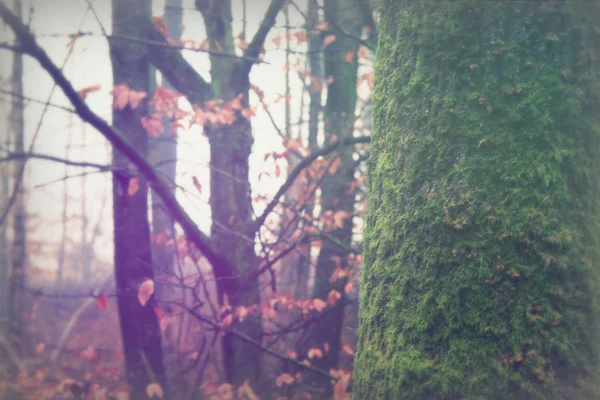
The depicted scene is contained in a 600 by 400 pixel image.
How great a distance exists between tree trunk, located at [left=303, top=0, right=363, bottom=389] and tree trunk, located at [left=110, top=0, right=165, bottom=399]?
2.31 meters

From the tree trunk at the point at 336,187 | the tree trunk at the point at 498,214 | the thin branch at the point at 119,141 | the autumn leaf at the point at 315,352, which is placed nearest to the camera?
the tree trunk at the point at 498,214

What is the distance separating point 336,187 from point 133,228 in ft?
9.89

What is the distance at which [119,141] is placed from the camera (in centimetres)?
372

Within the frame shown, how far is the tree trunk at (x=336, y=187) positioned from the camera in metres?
6.02

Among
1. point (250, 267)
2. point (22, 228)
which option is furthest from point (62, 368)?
point (250, 267)

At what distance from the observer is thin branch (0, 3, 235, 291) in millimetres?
2927

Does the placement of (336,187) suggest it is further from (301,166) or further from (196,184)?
(196,184)

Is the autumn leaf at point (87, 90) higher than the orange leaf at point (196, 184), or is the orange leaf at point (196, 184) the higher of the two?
the autumn leaf at point (87, 90)

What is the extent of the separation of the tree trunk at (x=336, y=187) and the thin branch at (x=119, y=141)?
188 cm

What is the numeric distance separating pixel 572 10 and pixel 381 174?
0.86 m

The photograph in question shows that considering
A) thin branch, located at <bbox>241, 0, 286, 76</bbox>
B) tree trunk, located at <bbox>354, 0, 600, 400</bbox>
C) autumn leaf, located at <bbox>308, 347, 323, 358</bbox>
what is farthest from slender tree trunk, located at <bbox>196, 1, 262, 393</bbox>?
tree trunk, located at <bbox>354, 0, 600, 400</bbox>

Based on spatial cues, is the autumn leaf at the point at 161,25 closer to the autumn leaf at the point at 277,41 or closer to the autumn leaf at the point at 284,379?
the autumn leaf at the point at 277,41

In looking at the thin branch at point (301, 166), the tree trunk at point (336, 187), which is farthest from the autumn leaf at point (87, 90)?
the tree trunk at point (336, 187)

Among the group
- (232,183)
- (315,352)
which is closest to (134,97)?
(232,183)
